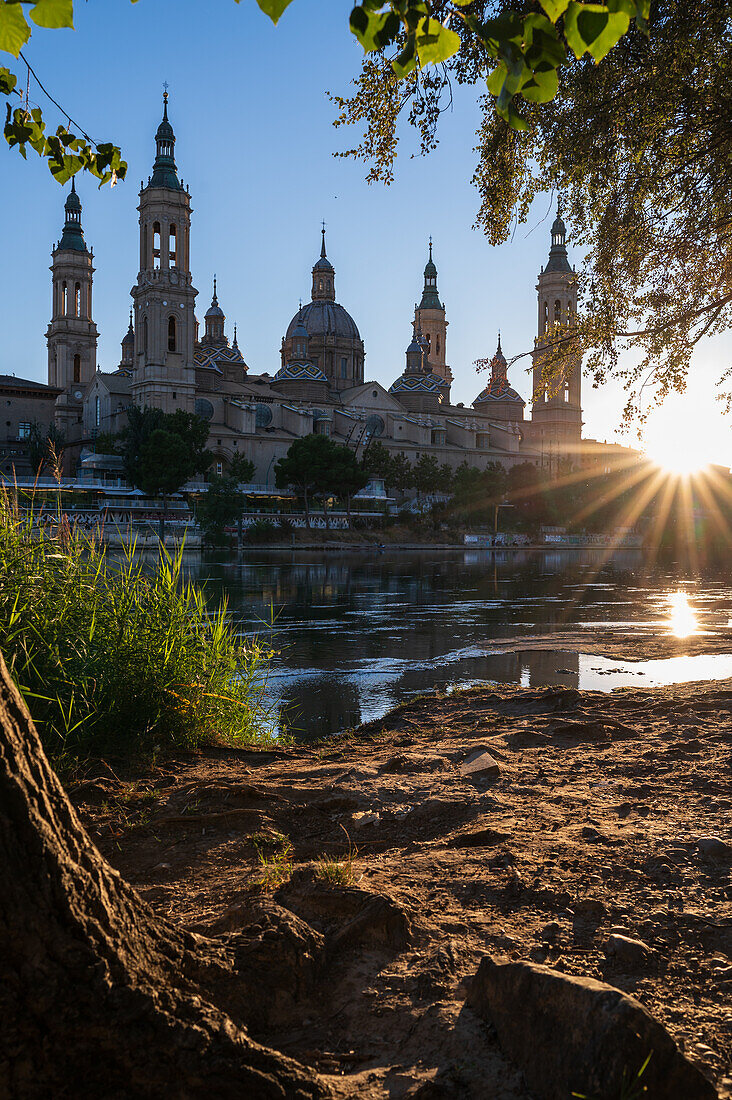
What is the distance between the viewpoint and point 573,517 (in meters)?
69.9

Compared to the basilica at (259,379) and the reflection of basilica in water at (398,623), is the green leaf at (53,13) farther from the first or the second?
the basilica at (259,379)

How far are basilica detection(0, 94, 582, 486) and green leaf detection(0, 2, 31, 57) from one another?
189 ft

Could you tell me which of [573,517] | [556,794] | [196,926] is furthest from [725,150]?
[573,517]

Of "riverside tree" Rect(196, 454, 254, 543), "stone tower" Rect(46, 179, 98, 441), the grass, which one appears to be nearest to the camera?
the grass

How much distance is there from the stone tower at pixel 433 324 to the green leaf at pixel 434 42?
101 m

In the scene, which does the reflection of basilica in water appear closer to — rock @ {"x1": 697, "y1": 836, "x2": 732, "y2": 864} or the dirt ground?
the dirt ground

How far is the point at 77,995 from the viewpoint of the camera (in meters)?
1.56

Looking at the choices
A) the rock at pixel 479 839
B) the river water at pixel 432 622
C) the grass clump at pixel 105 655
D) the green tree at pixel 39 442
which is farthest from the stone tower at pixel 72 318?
the rock at pixel 479 839

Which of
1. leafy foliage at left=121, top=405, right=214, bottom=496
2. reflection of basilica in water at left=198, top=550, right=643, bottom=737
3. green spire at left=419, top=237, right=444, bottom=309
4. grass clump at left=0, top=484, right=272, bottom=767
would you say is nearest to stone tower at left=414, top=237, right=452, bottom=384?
green spire at left=419, top=237, right=444, bottom=309

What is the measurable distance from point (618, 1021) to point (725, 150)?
742 centimetres

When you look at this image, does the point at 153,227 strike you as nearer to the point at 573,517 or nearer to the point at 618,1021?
the point at 573,517

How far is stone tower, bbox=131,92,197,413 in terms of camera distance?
62.4m

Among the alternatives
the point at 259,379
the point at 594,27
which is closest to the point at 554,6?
the point at 594,27

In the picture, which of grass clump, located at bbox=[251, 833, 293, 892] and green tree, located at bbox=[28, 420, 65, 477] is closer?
grass clump, located at bbox=[251, 833, 293, 892]
